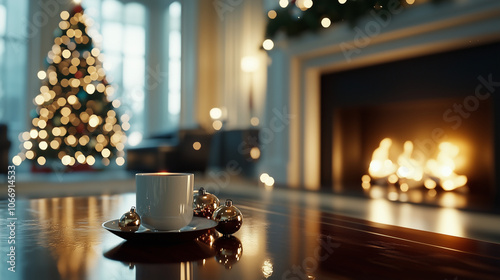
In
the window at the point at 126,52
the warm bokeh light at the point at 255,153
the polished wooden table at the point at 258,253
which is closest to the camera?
the polished wooden table at the point at 258,253

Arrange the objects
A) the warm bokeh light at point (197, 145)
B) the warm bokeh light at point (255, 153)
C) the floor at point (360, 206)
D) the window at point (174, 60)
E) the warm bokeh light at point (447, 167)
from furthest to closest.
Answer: the window at point (174, 60), the warm bokeh light at point (255, 153), the warm bokeh light at point (197, 145), the warm bokeh light at point (447, 167), the floor at point (360, 206)

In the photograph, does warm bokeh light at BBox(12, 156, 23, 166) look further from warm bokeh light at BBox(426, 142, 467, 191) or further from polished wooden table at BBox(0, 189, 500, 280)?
polished wooden table at BBox(0, 189, 500, 280)

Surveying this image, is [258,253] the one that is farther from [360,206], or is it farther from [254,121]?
[254,121]

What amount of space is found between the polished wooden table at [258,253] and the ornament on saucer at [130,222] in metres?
0.02

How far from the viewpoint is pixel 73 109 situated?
5.34m

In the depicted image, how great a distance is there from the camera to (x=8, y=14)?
5.73 m

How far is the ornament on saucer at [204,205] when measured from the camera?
0.79 m

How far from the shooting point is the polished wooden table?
1.50 ft

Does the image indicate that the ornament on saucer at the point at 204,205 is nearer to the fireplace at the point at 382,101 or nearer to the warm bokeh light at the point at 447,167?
the fireplace at the point at 382,101

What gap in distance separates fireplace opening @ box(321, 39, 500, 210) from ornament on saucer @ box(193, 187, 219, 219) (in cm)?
212

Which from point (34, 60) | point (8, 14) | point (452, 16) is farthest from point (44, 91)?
point (452, 16)

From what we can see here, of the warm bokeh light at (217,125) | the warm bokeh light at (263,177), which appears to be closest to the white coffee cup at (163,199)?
the warm bokeh light at (263,177)

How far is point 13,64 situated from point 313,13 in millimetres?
4177

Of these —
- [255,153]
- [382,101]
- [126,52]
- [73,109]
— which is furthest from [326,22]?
[126,52]
